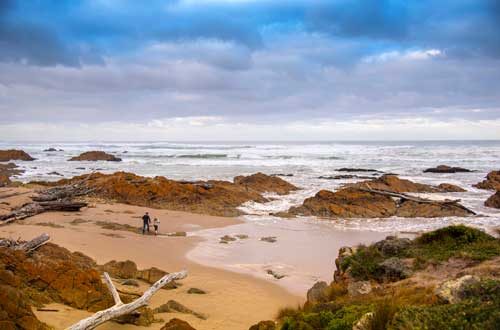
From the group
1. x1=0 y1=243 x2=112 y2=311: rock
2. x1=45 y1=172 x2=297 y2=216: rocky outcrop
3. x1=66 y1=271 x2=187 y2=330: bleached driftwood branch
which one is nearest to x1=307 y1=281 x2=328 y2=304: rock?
x1=66 y1=271 x2=187 y2=330: bleached driftwood branch

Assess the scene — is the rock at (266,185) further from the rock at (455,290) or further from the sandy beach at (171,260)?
the rock at (455,290)

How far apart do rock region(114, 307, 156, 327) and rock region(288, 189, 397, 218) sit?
47.7 feet

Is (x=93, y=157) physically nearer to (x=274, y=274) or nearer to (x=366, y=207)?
(x=366, y=207)

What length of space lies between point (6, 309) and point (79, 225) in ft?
39.5

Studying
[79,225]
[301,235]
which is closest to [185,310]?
[301,235]

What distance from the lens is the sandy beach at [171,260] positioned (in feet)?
27.3

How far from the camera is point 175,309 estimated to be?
8344mm

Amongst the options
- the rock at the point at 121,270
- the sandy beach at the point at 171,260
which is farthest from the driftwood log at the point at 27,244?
the sandy beach at the point at 171,260

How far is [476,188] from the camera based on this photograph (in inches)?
1180

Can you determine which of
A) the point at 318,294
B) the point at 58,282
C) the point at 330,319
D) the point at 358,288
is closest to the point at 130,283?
the point at 58,282

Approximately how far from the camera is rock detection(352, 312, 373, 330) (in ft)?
13.8

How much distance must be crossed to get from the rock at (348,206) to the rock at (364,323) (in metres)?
16.8

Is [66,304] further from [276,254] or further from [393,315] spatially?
[276,254]

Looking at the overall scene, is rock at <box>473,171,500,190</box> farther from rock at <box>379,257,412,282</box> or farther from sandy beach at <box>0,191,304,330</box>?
rock at <box>379,257,412,282</box>
